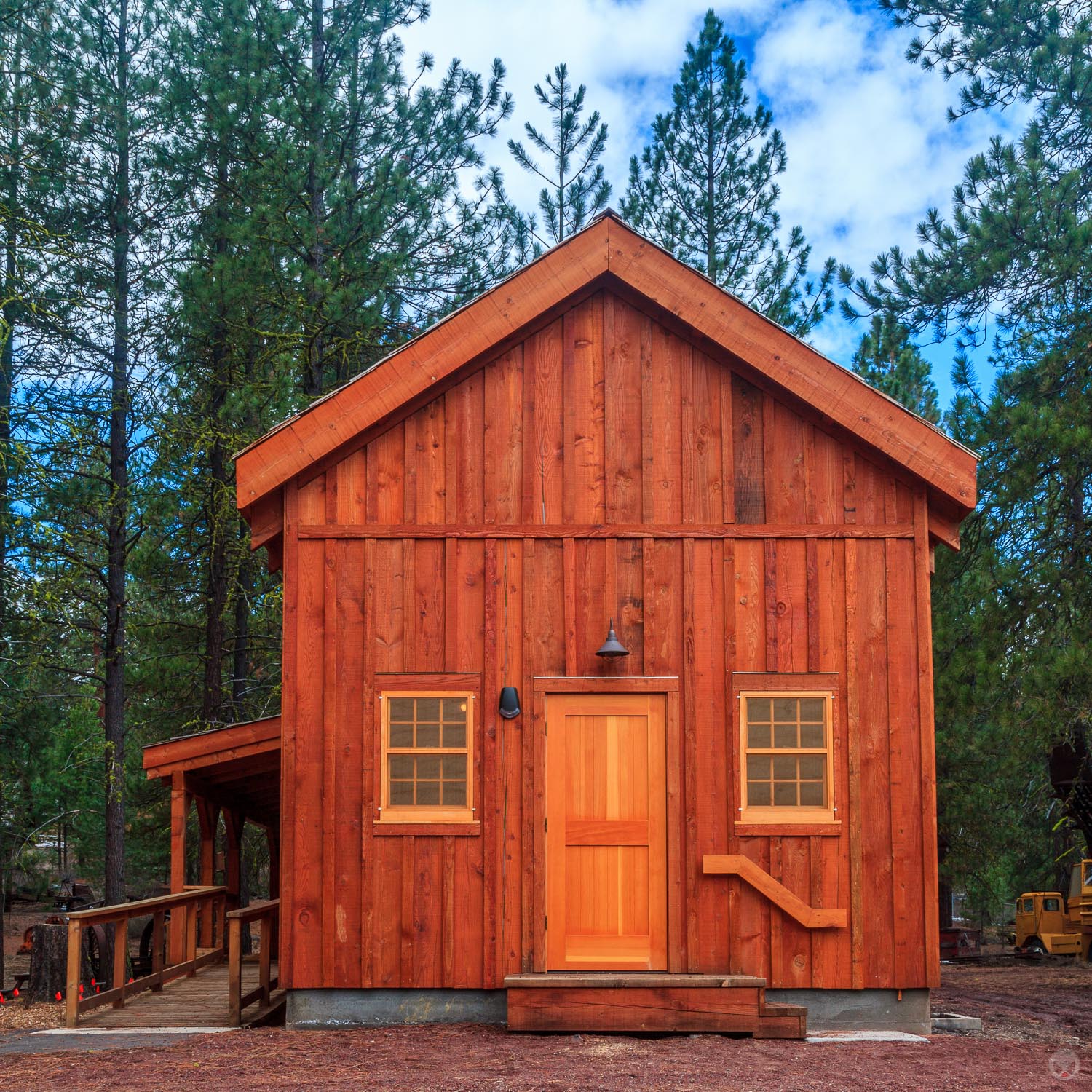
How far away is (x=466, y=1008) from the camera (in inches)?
352

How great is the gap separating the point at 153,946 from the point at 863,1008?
6.29 m

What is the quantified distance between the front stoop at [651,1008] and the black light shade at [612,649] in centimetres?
219

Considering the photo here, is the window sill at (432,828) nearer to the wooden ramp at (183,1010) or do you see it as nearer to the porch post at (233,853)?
the wooden ramp at (183,1010)

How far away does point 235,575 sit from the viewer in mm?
19734

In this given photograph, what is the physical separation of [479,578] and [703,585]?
65.0 inches

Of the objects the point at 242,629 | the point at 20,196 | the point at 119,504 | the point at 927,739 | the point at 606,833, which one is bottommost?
the point at 606,833

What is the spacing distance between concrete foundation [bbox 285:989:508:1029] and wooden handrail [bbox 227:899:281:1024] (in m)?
0.52

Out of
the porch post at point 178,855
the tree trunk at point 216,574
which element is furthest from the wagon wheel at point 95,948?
the tree trunk at point 216,574

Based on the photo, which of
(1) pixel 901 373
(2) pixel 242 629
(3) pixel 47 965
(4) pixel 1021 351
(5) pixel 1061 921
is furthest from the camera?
(1) pixel 901 373

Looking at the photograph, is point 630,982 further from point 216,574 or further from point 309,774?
point 216,574

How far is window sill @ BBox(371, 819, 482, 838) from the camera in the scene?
9031 mm

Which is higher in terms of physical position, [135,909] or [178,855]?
[178,855]

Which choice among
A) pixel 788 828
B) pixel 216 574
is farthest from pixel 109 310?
pixel 788 828

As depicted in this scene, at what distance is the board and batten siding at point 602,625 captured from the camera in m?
8.98
